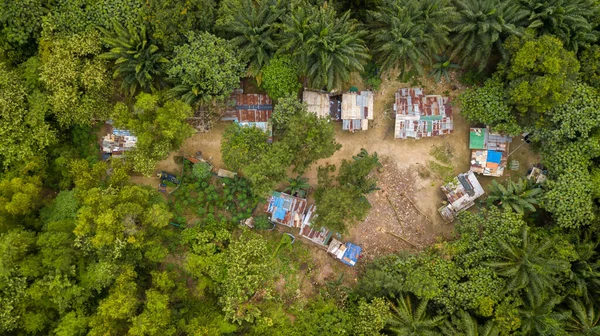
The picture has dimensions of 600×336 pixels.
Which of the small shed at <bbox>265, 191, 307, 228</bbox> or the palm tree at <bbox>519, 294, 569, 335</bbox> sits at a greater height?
the small shed at <bbox>265, 191, 307, 228</bbox>

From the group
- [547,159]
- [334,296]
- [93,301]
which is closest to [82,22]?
[93,301]

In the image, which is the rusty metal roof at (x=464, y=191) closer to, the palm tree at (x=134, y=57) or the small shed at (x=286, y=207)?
the small shed at (x=286, y=207)

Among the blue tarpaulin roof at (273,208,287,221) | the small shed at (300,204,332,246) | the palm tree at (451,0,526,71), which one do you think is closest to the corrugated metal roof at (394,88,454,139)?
the palm tree at (451,0,526,71)

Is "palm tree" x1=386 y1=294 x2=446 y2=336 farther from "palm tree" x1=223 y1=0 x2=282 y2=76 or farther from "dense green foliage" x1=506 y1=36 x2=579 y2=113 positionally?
"palm tree" x1=223 y1=0 x2=282 y2=76

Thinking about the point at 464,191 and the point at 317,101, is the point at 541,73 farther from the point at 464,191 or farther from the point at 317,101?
the point at 317,101

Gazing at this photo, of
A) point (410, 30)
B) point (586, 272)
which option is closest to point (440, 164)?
point (410, 30)

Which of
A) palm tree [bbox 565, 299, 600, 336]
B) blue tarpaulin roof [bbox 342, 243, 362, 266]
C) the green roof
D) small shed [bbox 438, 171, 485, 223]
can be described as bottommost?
palm tree [bbox 565, 299, 600, 336]

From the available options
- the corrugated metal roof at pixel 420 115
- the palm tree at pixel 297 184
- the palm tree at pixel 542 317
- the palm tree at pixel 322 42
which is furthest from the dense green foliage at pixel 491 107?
the palm tree at pixel 297 184
